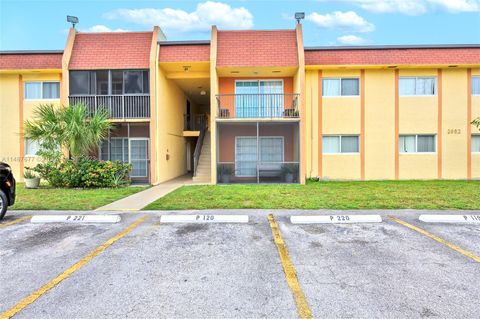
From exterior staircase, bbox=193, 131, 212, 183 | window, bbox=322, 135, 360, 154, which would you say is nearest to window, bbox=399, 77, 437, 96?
window, bbox=322, 135, 360, 154

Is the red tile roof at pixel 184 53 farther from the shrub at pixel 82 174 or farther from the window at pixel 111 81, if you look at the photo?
the shrub at pixel 82 174

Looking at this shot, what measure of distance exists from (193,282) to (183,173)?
15359mm

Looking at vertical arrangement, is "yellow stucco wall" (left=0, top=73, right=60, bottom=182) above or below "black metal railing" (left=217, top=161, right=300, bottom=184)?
above

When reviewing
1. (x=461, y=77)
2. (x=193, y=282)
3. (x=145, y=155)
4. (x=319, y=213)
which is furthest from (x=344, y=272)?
(x=461, y=77)

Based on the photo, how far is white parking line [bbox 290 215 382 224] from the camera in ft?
21.0

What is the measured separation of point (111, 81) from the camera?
1399cm

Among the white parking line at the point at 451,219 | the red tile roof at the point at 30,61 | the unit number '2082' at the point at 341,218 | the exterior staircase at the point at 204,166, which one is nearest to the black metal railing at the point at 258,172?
the exterior staircase at the point at 204,166

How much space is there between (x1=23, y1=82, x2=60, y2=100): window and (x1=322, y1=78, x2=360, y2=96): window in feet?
44.6

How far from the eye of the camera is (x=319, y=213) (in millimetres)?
7246

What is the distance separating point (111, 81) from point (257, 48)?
724 centimetres

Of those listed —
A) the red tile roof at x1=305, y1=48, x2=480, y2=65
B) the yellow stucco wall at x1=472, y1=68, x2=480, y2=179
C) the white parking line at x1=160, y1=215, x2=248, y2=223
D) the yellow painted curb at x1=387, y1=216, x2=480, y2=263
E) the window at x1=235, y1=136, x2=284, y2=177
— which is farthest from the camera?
the window at x1=235, y1=136, x2=284, y2=177

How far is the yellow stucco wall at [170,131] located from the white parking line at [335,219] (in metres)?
9.03

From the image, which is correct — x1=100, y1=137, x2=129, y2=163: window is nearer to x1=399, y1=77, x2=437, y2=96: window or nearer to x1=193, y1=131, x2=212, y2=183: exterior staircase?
x1=193, y1=131, x2=212, y2=183: exterior staircase

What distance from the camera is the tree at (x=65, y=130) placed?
12109mm
